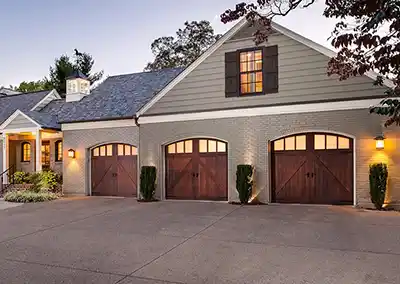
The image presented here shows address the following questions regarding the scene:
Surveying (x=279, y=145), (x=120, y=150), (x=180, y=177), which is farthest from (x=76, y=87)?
(x=279, y=145)

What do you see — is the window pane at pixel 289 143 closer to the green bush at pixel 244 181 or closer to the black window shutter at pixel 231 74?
the green bush at pixel 244 181

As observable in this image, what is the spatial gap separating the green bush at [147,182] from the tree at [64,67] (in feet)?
73.7

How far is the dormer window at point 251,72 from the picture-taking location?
12266mm

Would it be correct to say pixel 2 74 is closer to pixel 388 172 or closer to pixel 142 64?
pixel 142 64

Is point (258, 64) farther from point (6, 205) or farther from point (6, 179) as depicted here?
point (6, 179)

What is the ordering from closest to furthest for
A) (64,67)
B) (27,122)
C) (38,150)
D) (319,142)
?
(319,142)
(38,150)
(27,122)
(64,67)

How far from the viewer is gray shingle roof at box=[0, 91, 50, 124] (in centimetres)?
1900

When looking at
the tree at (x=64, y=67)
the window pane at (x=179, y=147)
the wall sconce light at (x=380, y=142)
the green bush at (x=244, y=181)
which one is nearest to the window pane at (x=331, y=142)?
the wall sconce light at (x=380, y=142)

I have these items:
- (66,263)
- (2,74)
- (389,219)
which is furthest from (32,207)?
(2,74)

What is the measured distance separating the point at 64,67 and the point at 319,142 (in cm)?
2813

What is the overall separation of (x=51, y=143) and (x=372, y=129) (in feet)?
48.0

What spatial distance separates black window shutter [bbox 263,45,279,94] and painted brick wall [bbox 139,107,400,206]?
983 millimetres

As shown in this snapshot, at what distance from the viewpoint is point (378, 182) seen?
1021 centimetres

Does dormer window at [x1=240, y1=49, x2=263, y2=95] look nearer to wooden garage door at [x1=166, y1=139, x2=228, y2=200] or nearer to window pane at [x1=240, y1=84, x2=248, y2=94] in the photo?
window pane at [x1=240, y1=84, x2=248, y2=94]
